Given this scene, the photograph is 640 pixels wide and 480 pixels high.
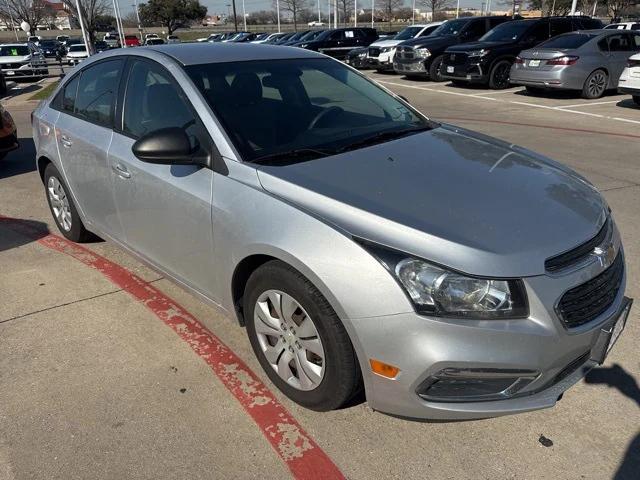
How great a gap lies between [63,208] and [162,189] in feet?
6.80

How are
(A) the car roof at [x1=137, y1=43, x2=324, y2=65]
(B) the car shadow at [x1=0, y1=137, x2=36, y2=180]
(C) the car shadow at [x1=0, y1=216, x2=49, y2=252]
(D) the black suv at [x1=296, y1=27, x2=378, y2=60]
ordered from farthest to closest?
1. (D) the black suv at [x1=296, y1=27, x2=378, y2=60]
2. (B) the car shadow at [x1=0, y1=137, x2=36, y2=180]
3. (C) the car shadow at [x1=0, y1=216, x2=49, y2=252]
4. (A) the car roof at [x1=137, y1=43, x2=324, y2=65]

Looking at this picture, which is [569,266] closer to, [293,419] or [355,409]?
[355,409]

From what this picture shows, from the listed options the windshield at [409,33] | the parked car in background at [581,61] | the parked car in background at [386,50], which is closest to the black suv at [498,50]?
the parked car in background at [581,61]

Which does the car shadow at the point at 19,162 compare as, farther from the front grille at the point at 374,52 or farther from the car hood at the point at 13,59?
the car hood at the point at 13,59

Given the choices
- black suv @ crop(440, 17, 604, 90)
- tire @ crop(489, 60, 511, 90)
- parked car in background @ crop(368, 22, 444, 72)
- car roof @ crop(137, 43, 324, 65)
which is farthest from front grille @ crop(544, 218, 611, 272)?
parked car in background @ crop(368, 22, 444, 72)

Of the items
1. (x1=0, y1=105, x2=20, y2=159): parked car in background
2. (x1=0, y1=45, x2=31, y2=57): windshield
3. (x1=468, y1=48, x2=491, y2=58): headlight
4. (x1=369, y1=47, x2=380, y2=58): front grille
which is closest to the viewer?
(x1=0, y1=105, x2=20, y2=159): parked car in background

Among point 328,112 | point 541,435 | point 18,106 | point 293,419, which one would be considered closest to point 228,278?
point 293,419

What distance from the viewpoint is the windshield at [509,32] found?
47.3 ft

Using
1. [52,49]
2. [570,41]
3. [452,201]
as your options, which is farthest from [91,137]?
[52,49]

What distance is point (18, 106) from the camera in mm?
14953

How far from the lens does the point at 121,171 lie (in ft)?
11.0

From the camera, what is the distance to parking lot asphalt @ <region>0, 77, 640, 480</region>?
7.55 ft

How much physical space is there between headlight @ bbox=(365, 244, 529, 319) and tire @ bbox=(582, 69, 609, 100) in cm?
1211

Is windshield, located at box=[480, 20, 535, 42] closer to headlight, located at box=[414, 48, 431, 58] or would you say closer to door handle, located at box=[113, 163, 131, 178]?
headlight, located at box=[414, 48, 431, 58]
